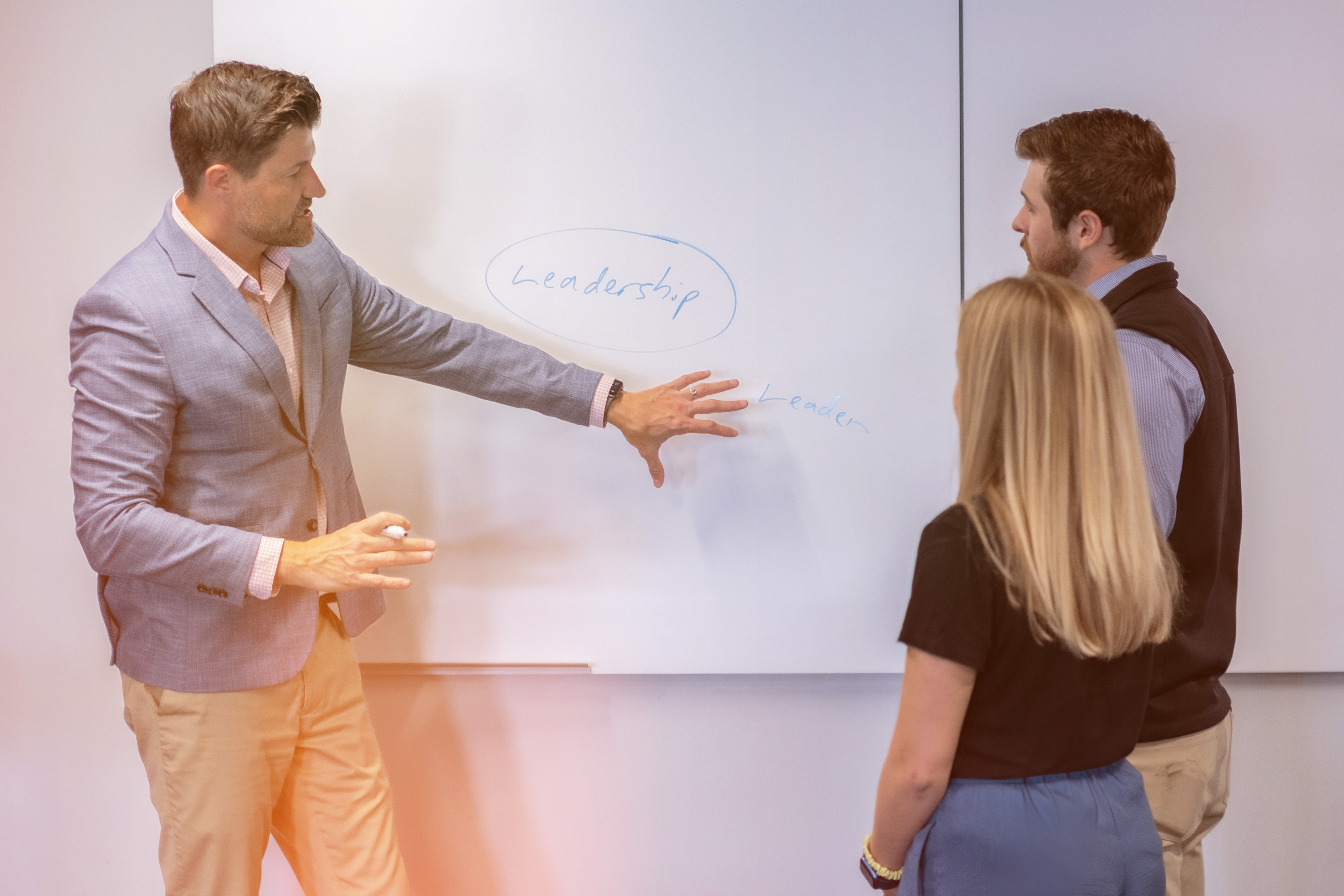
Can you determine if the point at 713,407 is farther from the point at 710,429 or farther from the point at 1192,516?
the point at 1192,516

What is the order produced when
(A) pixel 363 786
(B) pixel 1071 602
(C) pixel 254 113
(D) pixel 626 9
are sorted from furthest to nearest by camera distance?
(D) pixel 626 9 < (A) pixel 363 786 < (C) pixel 254 113 < (B) pixel 1071 602

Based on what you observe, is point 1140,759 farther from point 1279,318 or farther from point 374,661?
point 374,661

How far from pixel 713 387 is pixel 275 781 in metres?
0.95

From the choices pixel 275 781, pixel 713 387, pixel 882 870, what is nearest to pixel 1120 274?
pixel 713 387

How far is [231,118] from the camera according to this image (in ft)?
4.17

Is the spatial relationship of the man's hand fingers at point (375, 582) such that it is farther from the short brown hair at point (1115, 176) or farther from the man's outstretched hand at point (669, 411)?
the short brown hair at point (1115, 176)

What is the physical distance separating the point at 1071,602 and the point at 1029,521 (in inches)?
3.5

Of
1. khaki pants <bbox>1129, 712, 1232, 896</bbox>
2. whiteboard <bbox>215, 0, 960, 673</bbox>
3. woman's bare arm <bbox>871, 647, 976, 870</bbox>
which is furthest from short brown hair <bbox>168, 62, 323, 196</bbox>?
khaki pants <bbox>1129, 712, 1232, 896</bbox>

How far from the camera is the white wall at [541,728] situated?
1781mm

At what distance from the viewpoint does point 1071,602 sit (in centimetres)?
89

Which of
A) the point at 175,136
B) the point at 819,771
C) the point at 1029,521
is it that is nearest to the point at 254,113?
the point at 175,136

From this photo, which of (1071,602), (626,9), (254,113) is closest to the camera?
(1071,602)

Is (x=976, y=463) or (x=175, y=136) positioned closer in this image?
(x=976, y=463)

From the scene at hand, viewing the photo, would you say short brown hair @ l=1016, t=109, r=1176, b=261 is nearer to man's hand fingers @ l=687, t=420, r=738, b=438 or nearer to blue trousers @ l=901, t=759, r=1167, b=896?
man's hand fingers @ l=687, t=420, r=738, b=438
